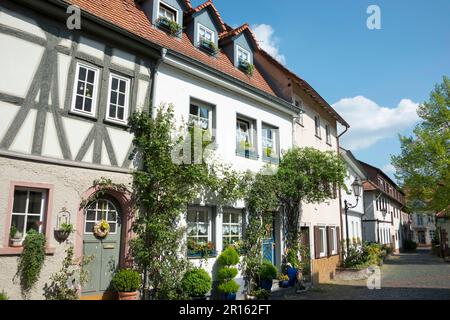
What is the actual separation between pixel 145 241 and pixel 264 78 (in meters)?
9.93

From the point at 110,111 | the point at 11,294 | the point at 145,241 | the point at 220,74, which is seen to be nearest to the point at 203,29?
the point at 220,74

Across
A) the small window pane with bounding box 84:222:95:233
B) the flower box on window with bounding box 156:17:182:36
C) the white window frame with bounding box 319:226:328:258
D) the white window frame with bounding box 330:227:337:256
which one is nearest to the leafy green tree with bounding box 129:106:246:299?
the small window pane with bounding box 84:222:95:233

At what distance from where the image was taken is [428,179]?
2497 cm

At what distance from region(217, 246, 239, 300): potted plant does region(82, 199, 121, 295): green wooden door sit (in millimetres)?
3226

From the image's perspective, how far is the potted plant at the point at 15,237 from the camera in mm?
7160

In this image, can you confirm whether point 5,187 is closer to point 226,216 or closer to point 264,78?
point 226,216

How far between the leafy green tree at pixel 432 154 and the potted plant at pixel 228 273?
17.0m

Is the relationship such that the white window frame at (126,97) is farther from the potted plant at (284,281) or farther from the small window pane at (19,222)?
the potted plant at (284,281)

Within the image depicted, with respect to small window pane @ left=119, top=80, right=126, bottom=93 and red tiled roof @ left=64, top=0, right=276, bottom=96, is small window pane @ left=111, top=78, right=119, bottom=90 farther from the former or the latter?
red tiled roof @ left=64, top=0, right=276, bottom=96

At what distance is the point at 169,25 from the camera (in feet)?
38.7

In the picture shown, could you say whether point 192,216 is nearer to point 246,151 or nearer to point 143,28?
point 246,151

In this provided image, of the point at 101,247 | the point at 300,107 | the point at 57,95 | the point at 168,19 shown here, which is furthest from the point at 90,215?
the point at 300,107

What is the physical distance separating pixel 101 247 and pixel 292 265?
8.01 meters
